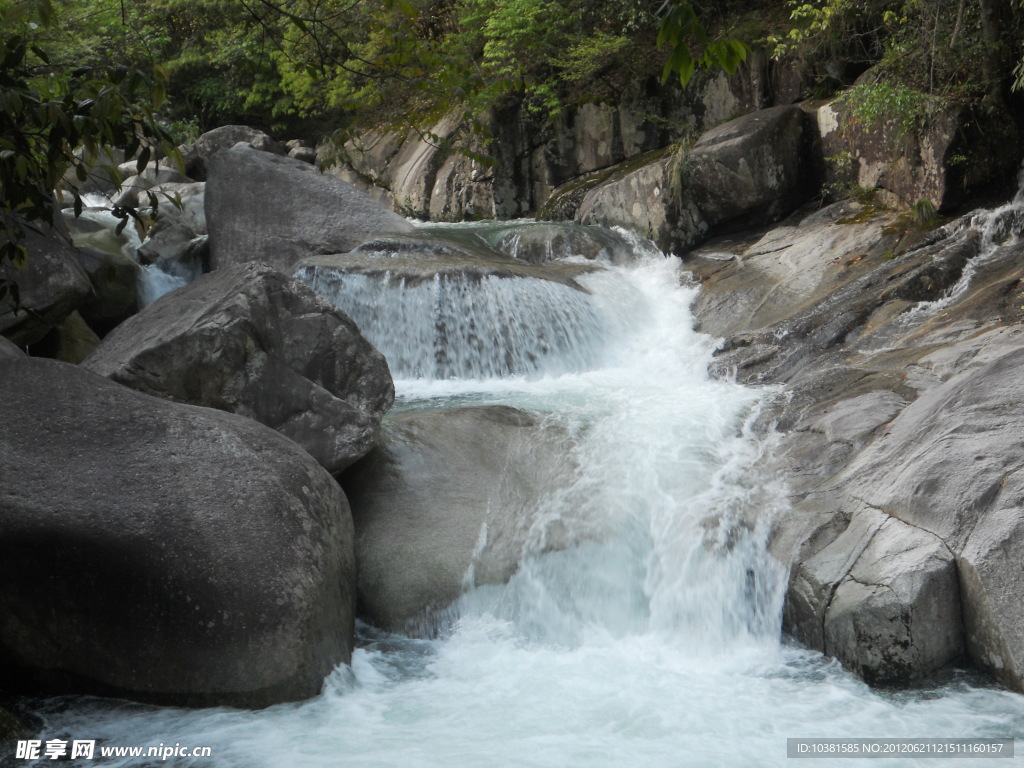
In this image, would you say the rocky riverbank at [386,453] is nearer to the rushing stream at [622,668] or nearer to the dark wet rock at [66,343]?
the dark wet rock at [66,343]

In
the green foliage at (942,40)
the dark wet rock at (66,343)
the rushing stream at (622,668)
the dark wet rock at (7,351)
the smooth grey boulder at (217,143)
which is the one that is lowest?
the rushing stream at (622,668)

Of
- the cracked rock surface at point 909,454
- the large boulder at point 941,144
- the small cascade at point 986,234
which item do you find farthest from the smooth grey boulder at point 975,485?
the large boulder at point 941,144

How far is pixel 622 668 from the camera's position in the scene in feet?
15.7

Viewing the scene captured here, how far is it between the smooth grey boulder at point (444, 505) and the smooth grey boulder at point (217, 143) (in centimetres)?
1345

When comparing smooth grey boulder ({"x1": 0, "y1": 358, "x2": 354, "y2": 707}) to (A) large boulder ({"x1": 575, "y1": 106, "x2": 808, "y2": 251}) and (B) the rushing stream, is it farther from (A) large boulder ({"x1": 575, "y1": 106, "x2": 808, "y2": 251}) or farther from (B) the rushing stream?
(A) large boulder ({"x1": 575, "y1": 106, "x2": 808, "y2": 251})

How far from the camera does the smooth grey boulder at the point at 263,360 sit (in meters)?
5.64

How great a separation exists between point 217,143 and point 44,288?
1334cm

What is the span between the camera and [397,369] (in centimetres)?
954

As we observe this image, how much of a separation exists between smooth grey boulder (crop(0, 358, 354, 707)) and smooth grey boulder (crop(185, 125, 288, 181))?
14.9m

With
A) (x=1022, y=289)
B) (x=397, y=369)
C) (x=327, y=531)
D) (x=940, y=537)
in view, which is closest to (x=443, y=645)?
(x=327, y=531)

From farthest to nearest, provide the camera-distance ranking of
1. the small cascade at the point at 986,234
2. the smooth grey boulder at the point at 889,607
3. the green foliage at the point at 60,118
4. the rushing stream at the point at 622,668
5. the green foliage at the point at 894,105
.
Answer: the green foliage at the point at 894,105 → the small cascade at the point at 986,234 → the smooth grey boulder at the point at 889,607 → the rushing stream at the point at 622,668 → the green foliage at the point at 60,118

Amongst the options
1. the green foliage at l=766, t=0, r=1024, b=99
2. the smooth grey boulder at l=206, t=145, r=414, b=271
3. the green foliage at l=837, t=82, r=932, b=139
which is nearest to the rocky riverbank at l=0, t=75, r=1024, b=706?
the green foliage at l=837, t=82, r=932, b=139

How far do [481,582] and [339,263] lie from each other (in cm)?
552

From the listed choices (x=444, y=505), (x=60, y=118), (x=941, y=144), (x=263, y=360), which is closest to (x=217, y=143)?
(x=941, y=144)
